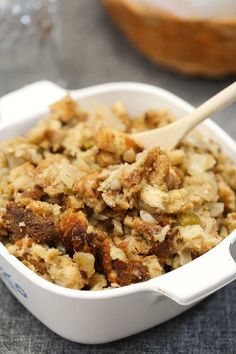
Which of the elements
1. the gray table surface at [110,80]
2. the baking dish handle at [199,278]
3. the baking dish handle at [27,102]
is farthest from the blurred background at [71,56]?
the baking dish handle at [199,278]

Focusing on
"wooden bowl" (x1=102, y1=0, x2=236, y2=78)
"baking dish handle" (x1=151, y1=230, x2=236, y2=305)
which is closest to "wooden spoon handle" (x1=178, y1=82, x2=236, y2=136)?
"baking dish handle" (x1=151, y1=230, x2=236, y2=305)

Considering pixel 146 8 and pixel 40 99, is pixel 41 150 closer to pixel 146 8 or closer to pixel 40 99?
pixel 40 99

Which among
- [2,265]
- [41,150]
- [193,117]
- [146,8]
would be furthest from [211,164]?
[146,8]

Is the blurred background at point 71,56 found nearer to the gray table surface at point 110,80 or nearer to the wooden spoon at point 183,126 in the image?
the gray table surface at point 110,80

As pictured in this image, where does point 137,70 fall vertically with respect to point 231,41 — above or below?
below

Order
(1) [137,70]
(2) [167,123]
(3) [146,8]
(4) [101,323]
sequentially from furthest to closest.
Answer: (1) [137,70], (3) [146,8], (2) [167,123], (4) [101,323]

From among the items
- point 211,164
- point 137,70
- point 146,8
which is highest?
point 146,8

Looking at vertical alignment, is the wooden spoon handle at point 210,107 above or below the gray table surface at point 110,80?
above

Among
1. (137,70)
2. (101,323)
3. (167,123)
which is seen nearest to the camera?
(101,323)
